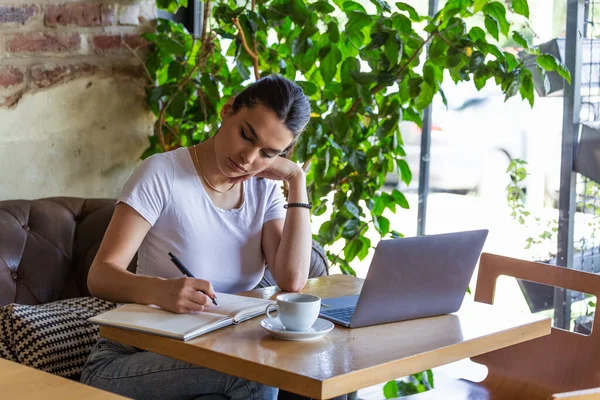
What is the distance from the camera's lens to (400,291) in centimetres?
173

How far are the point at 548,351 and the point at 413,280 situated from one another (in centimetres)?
58

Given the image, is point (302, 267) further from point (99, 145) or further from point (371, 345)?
point (99, 145)

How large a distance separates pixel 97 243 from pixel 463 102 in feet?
4.25

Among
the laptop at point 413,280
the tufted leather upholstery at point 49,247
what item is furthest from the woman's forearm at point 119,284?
the tufted leather upholstery at point 49,247

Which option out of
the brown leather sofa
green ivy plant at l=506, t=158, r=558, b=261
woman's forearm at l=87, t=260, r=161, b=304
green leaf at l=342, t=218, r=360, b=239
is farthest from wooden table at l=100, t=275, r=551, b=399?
green leaf at l=342, t=218, r=360, b=239

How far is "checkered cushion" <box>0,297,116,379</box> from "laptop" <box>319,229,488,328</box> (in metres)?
0.66

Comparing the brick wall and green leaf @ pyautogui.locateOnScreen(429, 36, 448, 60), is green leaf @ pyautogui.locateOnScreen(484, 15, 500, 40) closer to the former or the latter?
green leaf @ pyautogui.locateOnScreen(429, 36, 448, 60)

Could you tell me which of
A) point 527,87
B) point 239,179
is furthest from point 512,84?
point 239,179

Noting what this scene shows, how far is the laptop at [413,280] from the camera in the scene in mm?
1675

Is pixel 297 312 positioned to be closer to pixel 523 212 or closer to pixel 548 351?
pixel 548 351

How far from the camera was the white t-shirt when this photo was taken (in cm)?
210

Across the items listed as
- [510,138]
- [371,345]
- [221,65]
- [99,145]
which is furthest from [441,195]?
[371,345]

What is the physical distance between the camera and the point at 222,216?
86.0 inches

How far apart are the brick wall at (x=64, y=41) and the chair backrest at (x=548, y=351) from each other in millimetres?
1493
